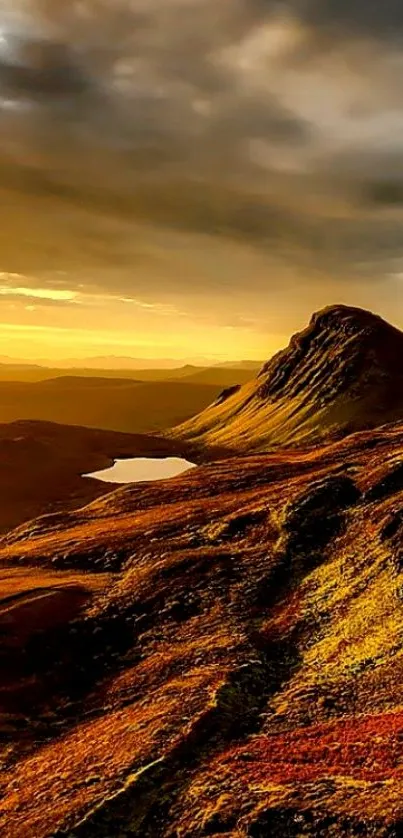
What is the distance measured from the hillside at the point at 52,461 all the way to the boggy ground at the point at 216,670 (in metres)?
42.2

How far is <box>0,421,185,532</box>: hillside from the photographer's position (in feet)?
315

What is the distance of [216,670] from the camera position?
30.2 meters

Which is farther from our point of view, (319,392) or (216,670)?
(319,392)

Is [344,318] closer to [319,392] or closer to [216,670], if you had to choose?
[319,392]

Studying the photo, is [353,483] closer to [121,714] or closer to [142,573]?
[142,573]

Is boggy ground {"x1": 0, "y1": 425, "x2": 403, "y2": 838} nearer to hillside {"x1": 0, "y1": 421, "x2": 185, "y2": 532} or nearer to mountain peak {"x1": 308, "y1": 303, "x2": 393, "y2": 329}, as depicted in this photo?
hillside {"x1": 0, "y1": 421, "x2": 185, "y2": 532}

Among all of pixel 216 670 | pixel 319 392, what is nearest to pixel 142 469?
pixel 319 392

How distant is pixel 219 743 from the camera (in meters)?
25.0

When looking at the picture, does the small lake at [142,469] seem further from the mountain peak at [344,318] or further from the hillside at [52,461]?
the mountain peak at [344,318]

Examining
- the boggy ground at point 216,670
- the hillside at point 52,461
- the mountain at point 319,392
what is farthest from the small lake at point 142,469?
the boggy ground at point 216,670

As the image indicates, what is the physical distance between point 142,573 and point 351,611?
14433 mm

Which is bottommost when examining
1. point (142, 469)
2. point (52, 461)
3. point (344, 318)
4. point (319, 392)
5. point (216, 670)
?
point (52, 461)

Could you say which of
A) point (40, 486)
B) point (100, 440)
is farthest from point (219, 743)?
point (100, 440)

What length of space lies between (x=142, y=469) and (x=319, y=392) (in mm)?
43813
